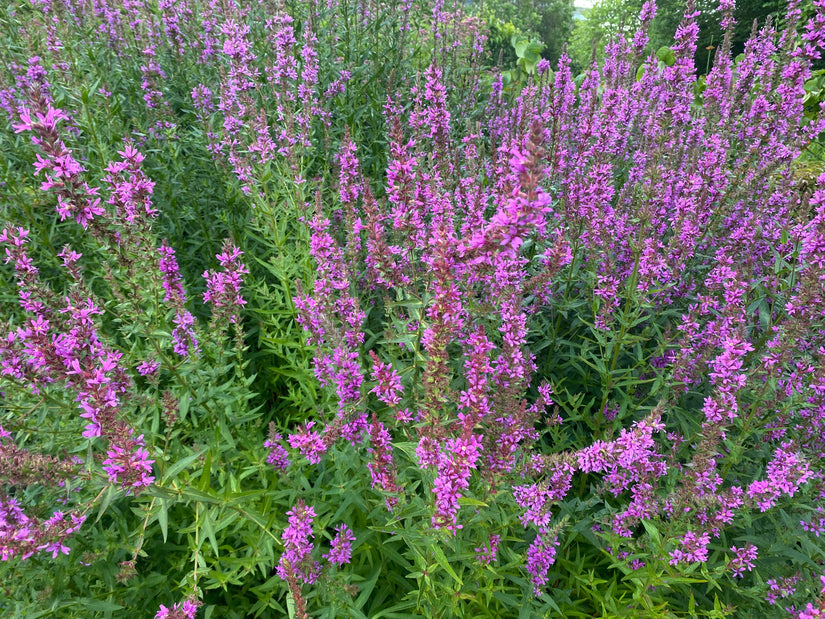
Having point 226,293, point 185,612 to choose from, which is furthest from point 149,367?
point 185,612

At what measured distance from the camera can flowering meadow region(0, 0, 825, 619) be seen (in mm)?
2443

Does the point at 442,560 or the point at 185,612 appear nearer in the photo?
the point at 442,560

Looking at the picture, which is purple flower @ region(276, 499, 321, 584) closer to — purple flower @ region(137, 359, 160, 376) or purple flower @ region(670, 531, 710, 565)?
purple flower @ region(137, 359, 160, 376)

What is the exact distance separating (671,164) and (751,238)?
3.62ft

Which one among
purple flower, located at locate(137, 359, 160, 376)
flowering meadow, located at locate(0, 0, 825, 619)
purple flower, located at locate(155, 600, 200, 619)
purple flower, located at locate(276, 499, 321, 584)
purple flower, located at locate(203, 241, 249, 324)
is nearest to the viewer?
purple flower, located at locate(155, 600, 200, 619)

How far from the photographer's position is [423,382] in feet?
7.82

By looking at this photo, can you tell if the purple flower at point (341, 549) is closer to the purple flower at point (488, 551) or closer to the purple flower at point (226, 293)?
the purple flower at point (488, 551)

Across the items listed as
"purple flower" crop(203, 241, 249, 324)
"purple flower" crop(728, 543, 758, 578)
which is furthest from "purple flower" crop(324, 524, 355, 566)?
"purple flower" crop(728, 543, 758, 578)

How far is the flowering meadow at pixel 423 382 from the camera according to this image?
2443 mm

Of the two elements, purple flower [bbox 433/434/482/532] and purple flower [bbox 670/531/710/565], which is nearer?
purple flower [bbox 433/434/482/532]

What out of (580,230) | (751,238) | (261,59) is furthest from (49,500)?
(261,59)

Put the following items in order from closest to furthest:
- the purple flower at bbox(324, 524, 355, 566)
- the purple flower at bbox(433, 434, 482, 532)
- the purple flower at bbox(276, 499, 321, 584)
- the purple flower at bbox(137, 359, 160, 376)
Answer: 1. the purple flower at bbox(433, 434, 482, 532)
2. the purple flower at bbox(276, 499, 321, 584)
3. the purple flower at bbox(324, 524, 355, 566)
4. the purple flower at bbox(137, 359, 160, 376)

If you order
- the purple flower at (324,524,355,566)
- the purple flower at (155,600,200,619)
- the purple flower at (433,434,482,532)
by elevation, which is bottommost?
the purple flower at (324,524,355,566)

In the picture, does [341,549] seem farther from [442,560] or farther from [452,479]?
[452,479]
